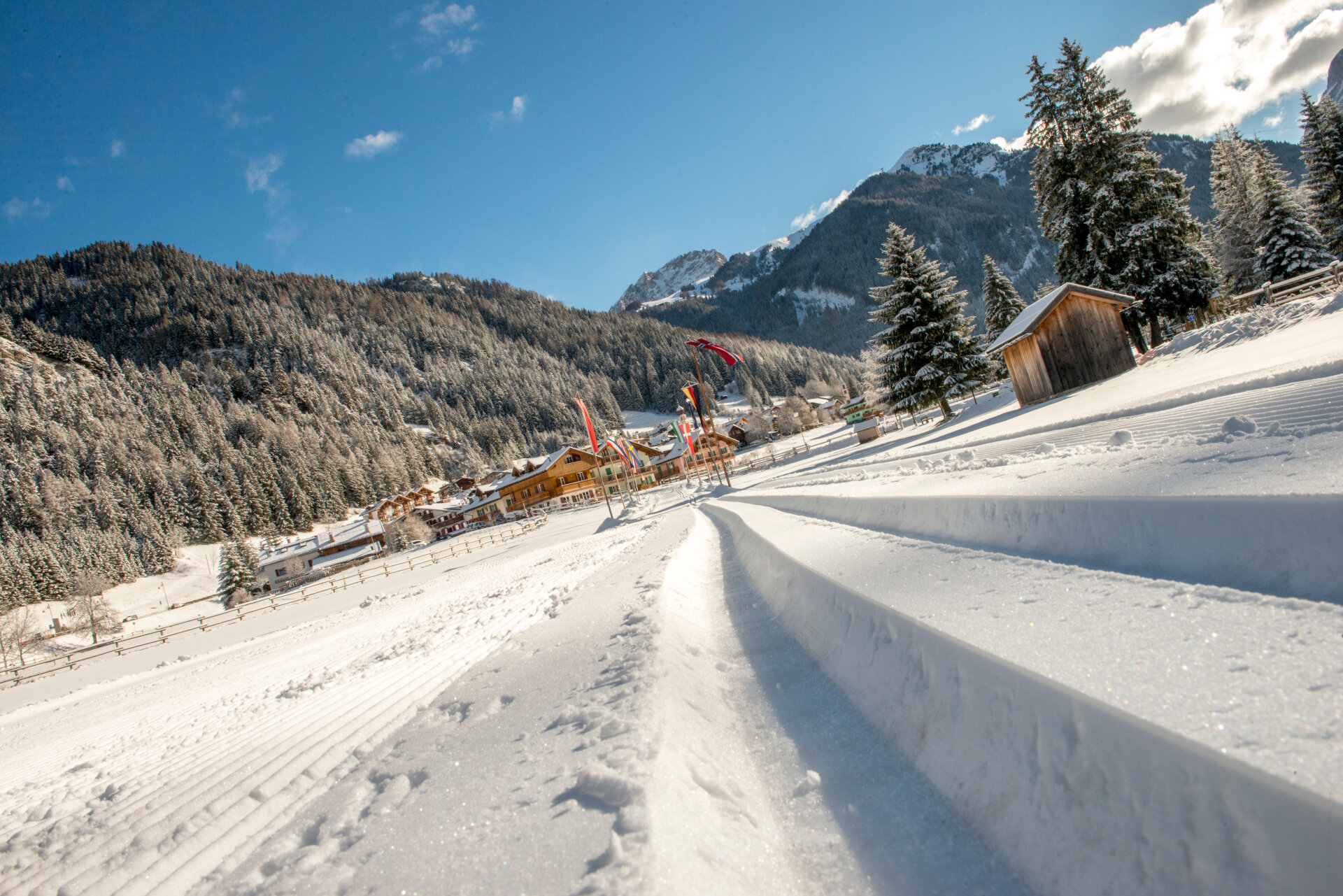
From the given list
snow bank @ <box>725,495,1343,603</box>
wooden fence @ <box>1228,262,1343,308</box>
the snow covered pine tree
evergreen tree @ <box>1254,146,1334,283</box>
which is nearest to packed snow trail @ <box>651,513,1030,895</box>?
snow bank @ <box>725,495,1343,603</box>

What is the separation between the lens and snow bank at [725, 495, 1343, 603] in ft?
6.91

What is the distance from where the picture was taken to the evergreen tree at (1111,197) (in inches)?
869

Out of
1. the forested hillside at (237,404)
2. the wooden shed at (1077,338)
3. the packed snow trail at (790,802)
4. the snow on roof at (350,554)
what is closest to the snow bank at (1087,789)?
the packed snow trail at (790,802)

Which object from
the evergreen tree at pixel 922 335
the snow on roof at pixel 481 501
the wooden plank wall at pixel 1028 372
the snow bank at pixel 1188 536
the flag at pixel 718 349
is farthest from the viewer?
the snow on roof at pixel 481 501

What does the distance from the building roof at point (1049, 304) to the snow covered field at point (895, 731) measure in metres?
13.9

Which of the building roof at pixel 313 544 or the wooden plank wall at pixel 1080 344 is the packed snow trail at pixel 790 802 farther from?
the building roof at pixel 313 544

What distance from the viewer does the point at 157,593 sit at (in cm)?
5994

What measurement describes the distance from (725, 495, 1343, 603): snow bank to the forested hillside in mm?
89166

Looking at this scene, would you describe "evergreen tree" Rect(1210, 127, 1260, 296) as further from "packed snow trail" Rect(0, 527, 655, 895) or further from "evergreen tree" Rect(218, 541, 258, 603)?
"evergreen tree" Rect(218, 541, 258, 603)

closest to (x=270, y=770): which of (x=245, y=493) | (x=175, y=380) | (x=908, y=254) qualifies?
(x=908, y=254)

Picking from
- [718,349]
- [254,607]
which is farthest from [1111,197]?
[254,607]

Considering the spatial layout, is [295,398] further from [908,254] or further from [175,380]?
[908,254]

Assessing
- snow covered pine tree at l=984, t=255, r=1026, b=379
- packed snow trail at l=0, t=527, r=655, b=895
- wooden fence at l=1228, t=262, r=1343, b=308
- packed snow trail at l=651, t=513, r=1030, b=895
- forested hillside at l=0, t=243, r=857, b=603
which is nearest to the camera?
packed snow trail at l=651, t=513, r=1030, b=895

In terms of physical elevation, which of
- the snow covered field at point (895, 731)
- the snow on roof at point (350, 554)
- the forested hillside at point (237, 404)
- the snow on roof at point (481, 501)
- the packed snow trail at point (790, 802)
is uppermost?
the forested hillside at point (237, 404)
